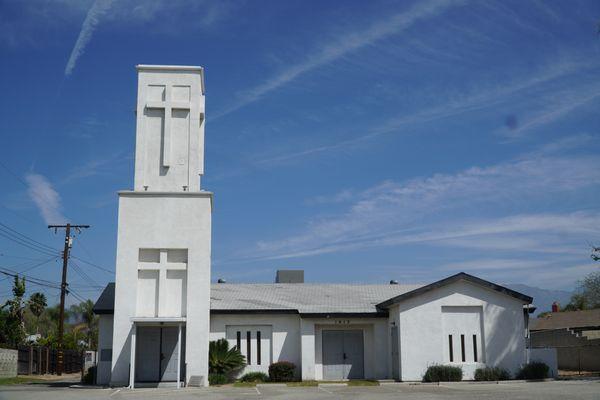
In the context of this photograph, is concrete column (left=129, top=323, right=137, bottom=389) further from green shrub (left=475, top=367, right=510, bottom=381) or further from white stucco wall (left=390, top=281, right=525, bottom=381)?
green shrub (left=475, top=367, right=510, bottom=381)

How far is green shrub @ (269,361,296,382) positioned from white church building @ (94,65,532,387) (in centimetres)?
85

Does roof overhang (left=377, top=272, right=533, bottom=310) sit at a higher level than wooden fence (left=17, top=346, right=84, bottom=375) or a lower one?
higher

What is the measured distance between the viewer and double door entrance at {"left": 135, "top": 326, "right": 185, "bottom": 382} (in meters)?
31.2

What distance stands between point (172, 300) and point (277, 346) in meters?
6.68

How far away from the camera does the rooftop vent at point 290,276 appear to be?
146ft

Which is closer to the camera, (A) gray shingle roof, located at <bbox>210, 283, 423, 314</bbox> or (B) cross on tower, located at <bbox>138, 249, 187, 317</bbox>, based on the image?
(B) cross on tower, located at <bbox>138, 249, 187, 317</bbox>

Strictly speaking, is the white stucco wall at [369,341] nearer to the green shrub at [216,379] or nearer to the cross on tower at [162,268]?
the green shrub at [216,379]

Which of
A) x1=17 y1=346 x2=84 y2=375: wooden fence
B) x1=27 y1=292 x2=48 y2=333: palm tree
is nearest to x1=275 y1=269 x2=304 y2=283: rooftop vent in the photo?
x1=17 y1=346 x2=84 y2=375: wooden fence

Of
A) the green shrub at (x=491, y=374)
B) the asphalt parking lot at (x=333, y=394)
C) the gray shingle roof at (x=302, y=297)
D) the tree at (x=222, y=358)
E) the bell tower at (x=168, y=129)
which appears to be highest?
the bell tower at (x=168, y=129)

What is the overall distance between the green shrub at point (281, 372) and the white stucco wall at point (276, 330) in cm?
97

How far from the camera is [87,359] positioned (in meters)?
54.8

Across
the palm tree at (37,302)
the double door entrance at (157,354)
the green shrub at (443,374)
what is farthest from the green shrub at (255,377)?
the palm tree at (37,302)

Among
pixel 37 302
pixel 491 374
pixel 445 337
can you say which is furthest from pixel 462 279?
pixel 37 302

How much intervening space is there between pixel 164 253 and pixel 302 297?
967 centimetres
